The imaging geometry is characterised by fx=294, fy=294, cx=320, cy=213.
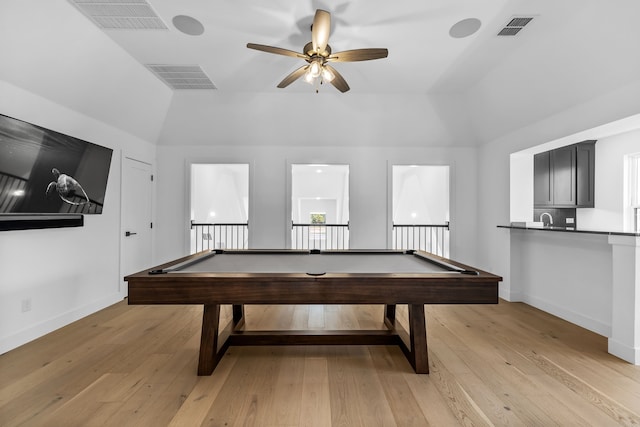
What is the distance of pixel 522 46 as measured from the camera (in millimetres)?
2914

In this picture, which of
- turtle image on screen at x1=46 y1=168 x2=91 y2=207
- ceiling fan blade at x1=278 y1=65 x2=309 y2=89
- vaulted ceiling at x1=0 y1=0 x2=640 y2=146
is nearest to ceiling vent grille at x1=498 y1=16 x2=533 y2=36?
vaulted ceiling at x1=0 y1=0 x2=640 y2=146

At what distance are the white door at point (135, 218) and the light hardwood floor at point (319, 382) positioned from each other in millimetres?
1212

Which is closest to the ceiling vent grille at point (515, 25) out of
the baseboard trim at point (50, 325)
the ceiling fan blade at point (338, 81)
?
the ceiling fan blade at point (338, 81)

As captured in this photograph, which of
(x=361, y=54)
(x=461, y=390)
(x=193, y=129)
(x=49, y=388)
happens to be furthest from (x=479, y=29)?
(x=49, y=388)

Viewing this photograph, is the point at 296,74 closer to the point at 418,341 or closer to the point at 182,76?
the point at 182,76

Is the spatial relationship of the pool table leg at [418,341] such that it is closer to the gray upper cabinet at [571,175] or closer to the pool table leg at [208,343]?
the pool table leg at [208,343]

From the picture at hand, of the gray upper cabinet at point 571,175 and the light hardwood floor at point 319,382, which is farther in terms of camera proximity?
the gray upper cabinet at point 571,175

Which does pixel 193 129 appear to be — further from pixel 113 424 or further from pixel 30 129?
pixel 113 424

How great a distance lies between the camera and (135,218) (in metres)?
4.27

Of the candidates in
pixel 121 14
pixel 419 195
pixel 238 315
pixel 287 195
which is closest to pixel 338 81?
pixel 121 14

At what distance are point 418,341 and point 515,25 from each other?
9.32 feet

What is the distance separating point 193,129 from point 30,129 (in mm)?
2082

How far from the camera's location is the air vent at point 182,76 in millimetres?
3431

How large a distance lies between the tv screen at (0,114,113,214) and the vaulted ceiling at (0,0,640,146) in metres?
0.45
